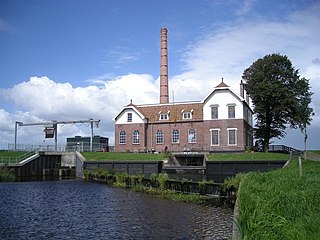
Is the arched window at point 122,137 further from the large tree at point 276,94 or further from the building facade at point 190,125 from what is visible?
the large tree at point 276,94

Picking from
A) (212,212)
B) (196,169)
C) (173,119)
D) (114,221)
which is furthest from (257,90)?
(114,221)

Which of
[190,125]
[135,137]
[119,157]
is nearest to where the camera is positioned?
[119,157]

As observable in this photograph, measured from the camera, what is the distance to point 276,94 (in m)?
46.7

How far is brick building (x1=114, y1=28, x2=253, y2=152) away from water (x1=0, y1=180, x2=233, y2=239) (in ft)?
86.3

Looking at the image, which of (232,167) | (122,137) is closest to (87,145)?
(122,137)

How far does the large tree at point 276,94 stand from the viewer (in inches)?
1852

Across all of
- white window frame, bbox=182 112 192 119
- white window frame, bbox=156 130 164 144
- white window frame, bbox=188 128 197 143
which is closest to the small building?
white window frame, bbox=156 130 164 144

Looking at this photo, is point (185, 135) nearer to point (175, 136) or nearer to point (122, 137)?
point (175, 136)

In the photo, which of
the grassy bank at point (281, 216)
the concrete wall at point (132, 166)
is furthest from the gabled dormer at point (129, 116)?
the grassy bank at point (281, 216)

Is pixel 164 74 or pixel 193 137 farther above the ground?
pixel 164 74

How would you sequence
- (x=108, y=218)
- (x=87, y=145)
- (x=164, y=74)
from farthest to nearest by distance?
(x=164, y=74) → (x=87, y=145) → (x=108, y=218)

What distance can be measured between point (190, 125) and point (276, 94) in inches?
469

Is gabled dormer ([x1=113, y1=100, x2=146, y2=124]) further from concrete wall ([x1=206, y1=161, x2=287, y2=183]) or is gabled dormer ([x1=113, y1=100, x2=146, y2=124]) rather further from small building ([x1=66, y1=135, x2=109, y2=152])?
concrete wall ([x1=206, y1=161, x2=287, y2=183])

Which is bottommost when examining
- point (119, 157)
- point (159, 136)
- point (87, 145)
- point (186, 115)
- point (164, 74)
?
point (119, 157)
